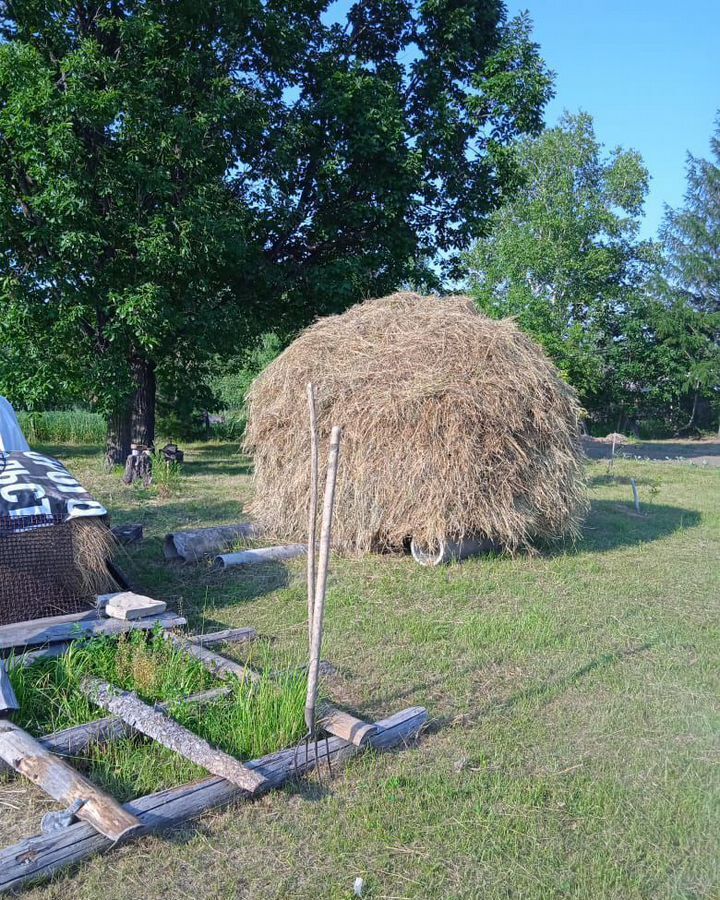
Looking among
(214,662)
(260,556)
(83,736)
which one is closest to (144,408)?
(260,556)

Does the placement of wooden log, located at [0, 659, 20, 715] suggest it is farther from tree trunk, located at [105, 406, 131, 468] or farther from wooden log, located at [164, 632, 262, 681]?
tree trunk, located at [105, 406, 131, 468]

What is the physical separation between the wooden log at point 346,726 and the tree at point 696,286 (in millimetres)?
36428

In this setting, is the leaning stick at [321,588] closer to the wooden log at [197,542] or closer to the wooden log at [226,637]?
the wooden log at [226,637]

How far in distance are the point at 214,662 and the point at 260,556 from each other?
3.43 meters

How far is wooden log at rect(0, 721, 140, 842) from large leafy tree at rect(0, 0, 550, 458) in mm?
10252

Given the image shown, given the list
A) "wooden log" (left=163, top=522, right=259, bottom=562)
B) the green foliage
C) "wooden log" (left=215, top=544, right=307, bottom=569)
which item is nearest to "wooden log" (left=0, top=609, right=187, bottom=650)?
"wooden log" (left=215, top=544, right=307, bottom=569)

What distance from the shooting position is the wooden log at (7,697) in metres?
3.98

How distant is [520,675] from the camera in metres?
5.29

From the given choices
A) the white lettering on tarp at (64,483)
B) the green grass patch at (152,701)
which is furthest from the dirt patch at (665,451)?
the green grass patch at (152,701)

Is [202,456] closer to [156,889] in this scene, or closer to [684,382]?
[156,889]

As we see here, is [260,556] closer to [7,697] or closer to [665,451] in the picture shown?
[7,697]

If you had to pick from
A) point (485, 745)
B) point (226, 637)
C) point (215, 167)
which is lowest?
point (485, 745)

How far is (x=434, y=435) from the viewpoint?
8.00 meters

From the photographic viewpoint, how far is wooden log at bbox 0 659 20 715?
3.98 meters
